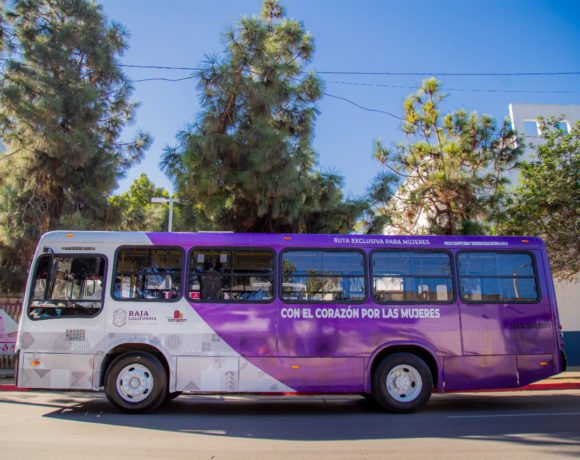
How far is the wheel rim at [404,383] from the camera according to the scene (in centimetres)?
813

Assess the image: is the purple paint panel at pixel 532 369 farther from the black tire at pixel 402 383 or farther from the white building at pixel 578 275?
the white building at pixel 578 275

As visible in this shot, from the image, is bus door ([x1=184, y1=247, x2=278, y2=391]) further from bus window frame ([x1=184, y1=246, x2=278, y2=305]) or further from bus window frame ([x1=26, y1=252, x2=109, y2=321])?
bus window frame ([x1=26, y1=252, x2=109, y2=321])

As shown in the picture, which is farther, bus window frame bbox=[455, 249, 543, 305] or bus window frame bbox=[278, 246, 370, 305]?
bus window frame bbox=[455, 249, 543, 305]

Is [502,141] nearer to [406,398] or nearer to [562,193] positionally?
[562,193]

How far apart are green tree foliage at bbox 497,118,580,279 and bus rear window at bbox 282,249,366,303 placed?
7.12 metres

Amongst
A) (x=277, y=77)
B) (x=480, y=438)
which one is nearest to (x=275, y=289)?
(x=480, y=438)

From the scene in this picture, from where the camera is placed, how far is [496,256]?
8719 mm

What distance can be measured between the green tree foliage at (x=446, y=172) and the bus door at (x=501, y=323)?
4.72 meters

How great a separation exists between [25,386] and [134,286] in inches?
93.3

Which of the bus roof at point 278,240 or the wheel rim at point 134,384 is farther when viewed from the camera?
the bus roof at point 278,240

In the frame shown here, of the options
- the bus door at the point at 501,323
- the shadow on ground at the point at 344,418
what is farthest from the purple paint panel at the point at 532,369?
the shadow on ground at the point at 344,418

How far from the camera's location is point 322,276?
832 centimetres

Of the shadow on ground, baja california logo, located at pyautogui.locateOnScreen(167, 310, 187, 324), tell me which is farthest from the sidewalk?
baja california logo, located at pyautogui.locateOnScreen(167, 310, 187, 324)

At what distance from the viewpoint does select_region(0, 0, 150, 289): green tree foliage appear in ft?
41.0
